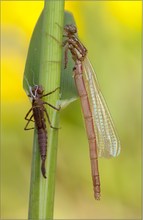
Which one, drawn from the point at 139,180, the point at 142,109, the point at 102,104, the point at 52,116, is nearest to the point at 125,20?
the point at 142,109

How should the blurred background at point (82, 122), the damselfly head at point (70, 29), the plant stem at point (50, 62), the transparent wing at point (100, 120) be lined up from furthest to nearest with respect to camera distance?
the blurred background at point (82, 122), the transparent wing at point (100, 120), the damselfly head at point (70, 29), the plant stem at point (50, 62)

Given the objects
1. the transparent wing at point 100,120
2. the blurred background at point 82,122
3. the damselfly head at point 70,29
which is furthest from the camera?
the blurred background at point 82,122

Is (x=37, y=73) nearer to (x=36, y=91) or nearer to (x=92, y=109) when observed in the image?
(x=36, y=91)

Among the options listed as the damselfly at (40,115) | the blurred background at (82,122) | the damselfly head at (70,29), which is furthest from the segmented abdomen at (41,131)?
the blurred background at (82,122)

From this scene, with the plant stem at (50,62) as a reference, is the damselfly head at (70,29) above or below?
above

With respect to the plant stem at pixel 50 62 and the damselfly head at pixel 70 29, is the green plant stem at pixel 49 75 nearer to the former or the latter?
the plant stem at pixel 50 62

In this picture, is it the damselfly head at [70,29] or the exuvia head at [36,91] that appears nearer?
the exuvia head at [36,91]

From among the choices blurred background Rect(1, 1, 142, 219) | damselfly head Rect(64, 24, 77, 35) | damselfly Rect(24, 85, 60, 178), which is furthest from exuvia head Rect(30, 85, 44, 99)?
blurred background Rect(1, 1, 142, 219)

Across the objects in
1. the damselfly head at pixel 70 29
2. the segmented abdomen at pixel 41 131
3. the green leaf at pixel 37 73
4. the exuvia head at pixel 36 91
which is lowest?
the segmented abdomen at pixel 41 131
